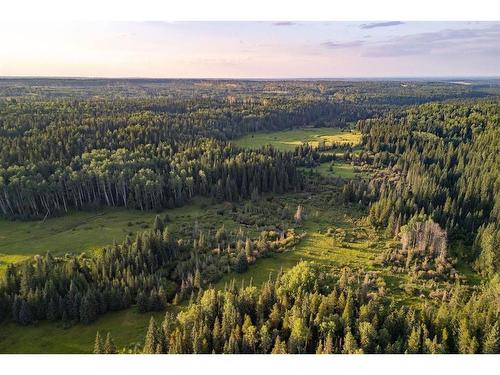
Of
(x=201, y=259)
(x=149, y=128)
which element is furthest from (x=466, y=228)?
(x=149, y=128)

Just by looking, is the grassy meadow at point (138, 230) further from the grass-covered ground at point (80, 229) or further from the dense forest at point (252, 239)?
the dense forest at point (252, 239)

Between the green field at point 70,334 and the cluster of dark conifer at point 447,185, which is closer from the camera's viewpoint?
the green field at point 70,334

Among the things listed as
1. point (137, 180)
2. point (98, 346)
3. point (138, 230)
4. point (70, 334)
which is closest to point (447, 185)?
point (138, 230)

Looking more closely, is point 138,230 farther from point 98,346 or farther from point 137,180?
point 98,346

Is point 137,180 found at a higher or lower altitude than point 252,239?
higher

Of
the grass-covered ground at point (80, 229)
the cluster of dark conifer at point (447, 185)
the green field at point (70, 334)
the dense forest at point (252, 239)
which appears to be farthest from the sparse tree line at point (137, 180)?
the green field at point (70, 334)

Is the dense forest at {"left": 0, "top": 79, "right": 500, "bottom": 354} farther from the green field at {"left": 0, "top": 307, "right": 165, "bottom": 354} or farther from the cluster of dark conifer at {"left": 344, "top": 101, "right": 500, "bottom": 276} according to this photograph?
the green field at {"left": 0, "top": 307, "right": 165, "bottom": 354}

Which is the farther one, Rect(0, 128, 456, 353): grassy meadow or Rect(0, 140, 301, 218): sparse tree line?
Rect(0, 140, 301, 218): sparse tree line

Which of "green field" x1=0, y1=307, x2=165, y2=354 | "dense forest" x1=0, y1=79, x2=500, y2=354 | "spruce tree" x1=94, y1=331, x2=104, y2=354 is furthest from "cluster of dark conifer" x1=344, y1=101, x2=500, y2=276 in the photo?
"spruce tree" x1=94, y1=331, x2=104, y2=354
